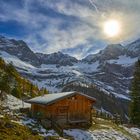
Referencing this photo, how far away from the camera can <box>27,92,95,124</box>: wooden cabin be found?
Result: 48.2 metres

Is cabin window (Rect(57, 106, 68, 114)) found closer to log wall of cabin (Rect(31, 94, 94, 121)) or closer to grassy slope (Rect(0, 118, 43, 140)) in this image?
log wall of cabin (Rect(31, 94, 94, 121))

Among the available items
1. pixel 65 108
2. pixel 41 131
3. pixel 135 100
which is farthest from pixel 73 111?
pixel 135 100

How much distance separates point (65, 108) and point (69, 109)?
0.88 meters

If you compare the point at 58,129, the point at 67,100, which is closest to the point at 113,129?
the point at 67,100

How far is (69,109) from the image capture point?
1984 inches

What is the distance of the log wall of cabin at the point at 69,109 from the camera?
48.3 metres

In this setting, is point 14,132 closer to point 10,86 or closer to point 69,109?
point 69,109

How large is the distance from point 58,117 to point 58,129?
220 inches

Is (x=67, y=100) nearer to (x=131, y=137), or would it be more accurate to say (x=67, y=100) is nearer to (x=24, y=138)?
(x=131, y=137)

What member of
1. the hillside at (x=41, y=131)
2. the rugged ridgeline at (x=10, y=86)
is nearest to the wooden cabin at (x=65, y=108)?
the hillside at (x=41, y=131)

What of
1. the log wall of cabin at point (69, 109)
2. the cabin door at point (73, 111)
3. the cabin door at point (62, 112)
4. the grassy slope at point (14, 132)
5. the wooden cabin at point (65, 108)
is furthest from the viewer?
the cabin door at point (73, 111)

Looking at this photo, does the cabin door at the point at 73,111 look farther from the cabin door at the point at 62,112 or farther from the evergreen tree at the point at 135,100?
the evergreen tree at the point at 135,100

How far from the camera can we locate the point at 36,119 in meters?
47.0

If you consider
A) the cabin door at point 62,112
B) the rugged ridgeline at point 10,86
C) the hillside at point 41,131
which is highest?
the rugged ridgeline at point 10,86
